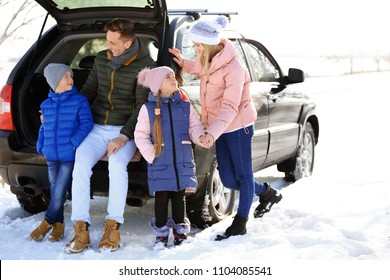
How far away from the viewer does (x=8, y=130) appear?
563 centimetres

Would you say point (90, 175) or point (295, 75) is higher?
point (295, 75)

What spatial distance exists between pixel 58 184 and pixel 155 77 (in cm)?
118

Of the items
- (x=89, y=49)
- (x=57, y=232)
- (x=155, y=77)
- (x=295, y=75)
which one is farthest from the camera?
(x=295, y=75)

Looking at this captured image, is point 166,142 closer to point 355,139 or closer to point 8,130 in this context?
point 8,130

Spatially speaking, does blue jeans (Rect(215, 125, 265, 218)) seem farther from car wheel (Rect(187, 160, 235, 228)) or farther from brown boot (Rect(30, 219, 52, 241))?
brown boot (Rect(30, 219, 52, 241))

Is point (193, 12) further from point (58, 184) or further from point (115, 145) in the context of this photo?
point (58, 184)

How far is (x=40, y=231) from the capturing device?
538 cm

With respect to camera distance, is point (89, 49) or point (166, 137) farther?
point (89, 49)

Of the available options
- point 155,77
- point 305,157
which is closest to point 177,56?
point 155,77

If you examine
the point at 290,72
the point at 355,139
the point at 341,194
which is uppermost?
the point at 290,72

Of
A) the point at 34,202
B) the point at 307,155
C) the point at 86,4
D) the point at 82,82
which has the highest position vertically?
the point at 86,4

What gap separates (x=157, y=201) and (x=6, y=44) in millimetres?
7863

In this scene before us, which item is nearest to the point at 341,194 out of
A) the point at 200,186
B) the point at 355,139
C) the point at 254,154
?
the point at 254,154

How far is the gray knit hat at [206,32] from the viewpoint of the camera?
16.6 feet
